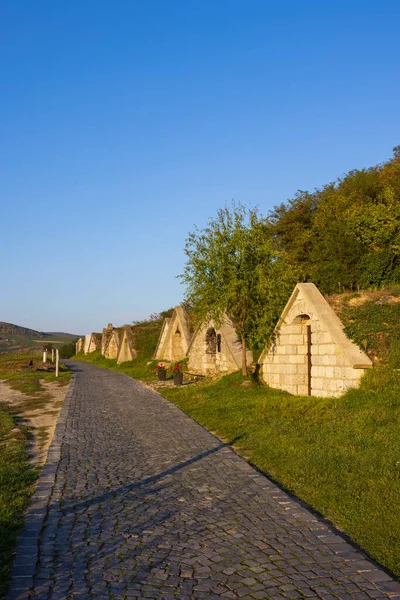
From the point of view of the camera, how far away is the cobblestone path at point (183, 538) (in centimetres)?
429

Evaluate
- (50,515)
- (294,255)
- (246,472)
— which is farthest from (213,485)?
(294,255)

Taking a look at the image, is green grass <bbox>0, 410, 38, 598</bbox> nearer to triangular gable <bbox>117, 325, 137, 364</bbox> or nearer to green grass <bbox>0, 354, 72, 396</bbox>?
green grass <bbox>0, 354, 72, 396</bbox>

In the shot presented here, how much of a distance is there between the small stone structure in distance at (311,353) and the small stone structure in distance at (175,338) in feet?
45.2

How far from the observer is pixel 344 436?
9.57 meters

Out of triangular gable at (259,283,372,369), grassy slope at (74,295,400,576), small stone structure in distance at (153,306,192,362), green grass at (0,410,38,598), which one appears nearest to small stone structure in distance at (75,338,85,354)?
small stone structure in distance at (153,306,192,362)

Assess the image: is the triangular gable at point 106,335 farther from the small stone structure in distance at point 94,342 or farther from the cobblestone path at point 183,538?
the cobblestone path at point 183,538

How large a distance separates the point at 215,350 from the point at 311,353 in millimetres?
10271

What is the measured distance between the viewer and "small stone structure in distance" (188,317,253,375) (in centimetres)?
2092

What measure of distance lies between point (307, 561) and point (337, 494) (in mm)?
2175

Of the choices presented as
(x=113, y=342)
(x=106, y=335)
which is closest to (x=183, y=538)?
(x=113, y=342)

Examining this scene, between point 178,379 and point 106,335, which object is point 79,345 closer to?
point 106,335

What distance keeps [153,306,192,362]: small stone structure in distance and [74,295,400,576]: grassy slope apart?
1301cm

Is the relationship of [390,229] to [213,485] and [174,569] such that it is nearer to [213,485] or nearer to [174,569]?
[213,485]

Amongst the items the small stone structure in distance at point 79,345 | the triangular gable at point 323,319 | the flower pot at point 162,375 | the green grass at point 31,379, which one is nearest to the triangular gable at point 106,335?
the green grass at point 31,379
